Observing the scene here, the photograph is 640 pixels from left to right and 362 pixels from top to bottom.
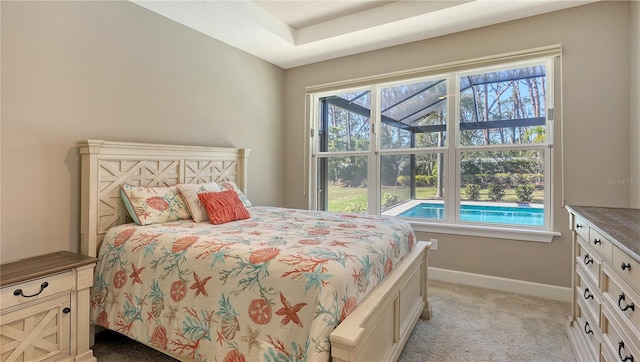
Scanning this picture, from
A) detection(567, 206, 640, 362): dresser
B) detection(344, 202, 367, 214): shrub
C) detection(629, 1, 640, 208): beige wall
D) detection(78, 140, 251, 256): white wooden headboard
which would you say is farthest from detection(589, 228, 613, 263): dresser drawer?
detection(78, 140, 251, 256): white wooden headboard

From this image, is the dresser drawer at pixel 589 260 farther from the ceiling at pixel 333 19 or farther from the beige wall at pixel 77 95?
the beige wall at pixel 77 95

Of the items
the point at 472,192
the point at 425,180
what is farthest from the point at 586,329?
the point at 425,180

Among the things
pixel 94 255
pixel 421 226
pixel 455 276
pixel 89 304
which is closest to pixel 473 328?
pixel 455 276

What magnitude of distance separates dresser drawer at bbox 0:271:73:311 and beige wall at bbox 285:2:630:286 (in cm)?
311

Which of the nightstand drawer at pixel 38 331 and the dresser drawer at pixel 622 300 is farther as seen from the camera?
the nightstand drawer at pixel 38 331

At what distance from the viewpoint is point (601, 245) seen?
58.4 inches

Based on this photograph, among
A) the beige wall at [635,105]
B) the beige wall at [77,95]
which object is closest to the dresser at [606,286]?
the beige wall at [635,105]

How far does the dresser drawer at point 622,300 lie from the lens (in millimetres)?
1109

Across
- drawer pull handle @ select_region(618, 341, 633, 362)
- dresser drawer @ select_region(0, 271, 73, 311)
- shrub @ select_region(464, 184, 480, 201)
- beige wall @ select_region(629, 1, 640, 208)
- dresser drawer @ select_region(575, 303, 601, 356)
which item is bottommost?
dresser drawer @ select_region(575, 303, 601, 356)

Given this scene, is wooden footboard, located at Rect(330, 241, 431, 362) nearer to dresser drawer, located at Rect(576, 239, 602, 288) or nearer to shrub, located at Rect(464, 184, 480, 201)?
dresser drawer, located at Rect(576, 239, 602, 288)

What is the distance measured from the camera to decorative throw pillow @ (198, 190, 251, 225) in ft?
7.83

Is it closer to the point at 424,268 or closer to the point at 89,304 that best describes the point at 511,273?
the point at 424,268

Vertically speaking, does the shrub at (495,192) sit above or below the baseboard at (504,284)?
above

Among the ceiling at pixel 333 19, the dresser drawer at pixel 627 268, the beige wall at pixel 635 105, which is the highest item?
the ceiling at pixel 333 19
